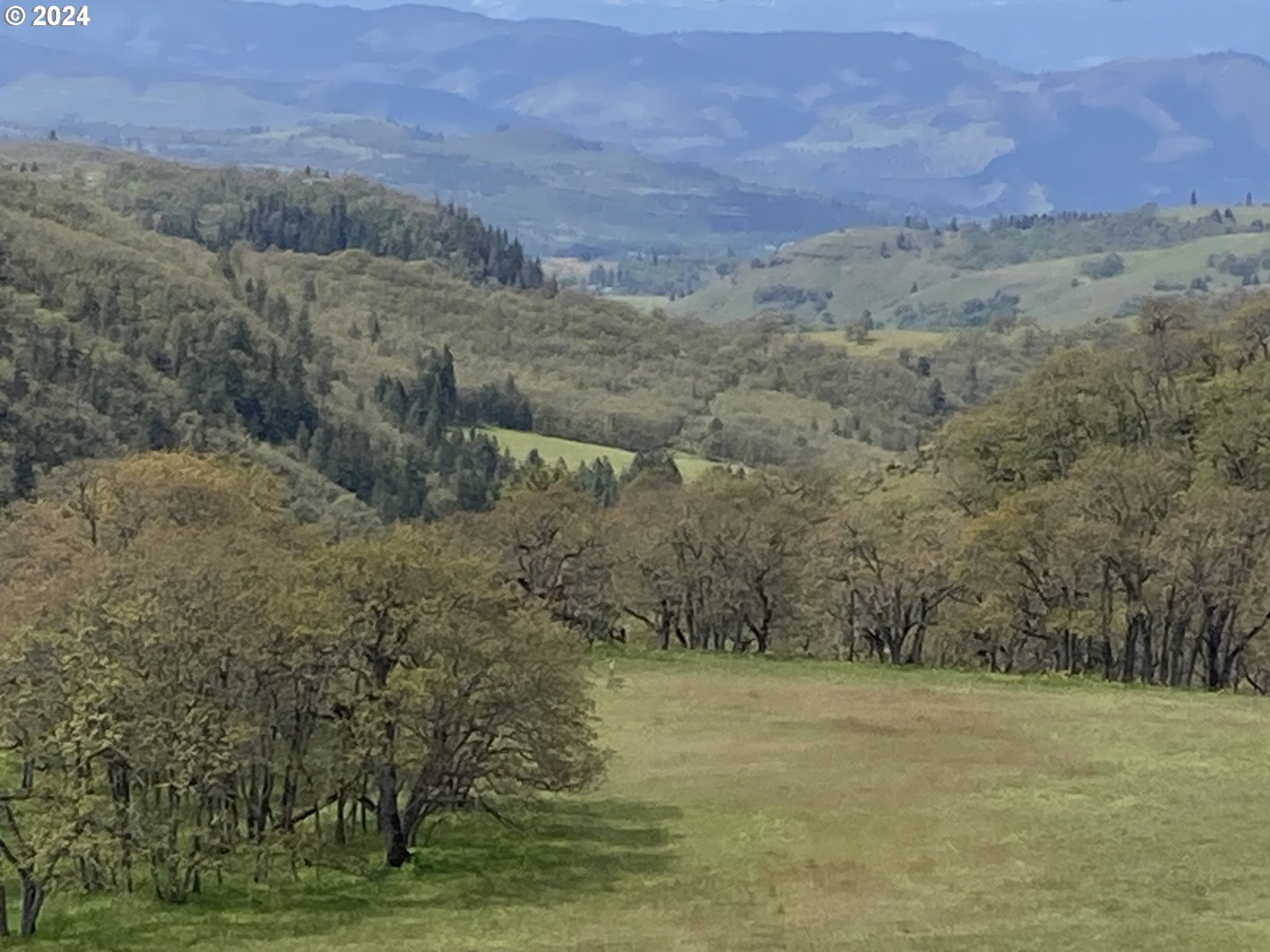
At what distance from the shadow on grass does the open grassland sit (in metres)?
0.10

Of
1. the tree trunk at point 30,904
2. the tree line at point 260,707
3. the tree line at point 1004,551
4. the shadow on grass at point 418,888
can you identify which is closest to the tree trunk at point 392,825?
the tree line at point 260,707

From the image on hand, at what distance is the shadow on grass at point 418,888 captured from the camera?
39.9m

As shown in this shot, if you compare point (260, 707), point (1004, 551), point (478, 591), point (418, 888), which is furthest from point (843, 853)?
point (1004, 551)

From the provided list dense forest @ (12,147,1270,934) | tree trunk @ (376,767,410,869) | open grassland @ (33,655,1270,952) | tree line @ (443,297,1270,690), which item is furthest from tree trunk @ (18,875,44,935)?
tree line @ (443,297,1270,690)

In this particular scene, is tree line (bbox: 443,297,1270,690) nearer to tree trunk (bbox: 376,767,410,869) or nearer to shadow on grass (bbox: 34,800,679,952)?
shadow on grass (bbox: 34,800,679,952)

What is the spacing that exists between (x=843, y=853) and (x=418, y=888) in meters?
11.4

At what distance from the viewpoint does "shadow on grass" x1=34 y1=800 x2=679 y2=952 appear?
3988cm

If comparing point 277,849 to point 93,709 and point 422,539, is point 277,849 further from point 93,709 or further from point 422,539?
point 422,539

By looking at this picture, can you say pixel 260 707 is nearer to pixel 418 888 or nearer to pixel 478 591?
pixel 418 888

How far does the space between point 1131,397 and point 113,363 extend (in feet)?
383

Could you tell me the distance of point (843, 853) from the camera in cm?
4666

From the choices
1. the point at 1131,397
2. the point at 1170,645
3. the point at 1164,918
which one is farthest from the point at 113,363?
the point at 1164,918

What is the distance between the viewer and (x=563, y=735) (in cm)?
Result: 4653

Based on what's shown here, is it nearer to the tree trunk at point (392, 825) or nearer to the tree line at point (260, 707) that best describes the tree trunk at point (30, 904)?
the tree line at point (260, 707)
